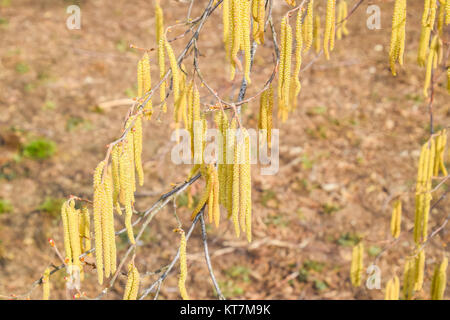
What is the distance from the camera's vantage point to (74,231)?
1390 millimetres

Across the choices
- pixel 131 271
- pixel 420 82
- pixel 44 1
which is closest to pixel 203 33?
pixel 44 1

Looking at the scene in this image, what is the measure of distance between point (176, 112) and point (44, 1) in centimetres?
572

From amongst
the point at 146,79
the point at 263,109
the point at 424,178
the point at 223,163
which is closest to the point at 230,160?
the point at 223,163

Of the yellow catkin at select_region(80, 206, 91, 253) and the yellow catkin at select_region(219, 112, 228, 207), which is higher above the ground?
the yellow catkin at select_region(219, 112, 228, 207)

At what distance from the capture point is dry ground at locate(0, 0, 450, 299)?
3387 millimetres

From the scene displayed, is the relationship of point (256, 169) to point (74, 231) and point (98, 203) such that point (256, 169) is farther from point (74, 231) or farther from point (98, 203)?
point (98, 203)

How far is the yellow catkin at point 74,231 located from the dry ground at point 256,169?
3.20 ft

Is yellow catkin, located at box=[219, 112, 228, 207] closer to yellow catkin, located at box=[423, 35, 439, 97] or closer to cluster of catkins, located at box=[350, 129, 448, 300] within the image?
cluster of catkins, located at box=[350, 129, 448, 300]

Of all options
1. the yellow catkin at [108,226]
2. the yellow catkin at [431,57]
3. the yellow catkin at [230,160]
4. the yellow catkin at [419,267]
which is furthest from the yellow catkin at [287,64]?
the yellow catkin at [419,267]

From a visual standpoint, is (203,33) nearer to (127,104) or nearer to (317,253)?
(127,104)

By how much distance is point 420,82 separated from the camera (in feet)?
17.1

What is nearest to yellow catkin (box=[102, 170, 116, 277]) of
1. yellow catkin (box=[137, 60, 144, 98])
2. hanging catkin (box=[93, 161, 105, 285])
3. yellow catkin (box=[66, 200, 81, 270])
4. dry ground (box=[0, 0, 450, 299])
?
hanging catkin (box=[93, 161, 105, 285])

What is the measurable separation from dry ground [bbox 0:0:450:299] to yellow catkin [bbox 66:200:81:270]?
98 centimetres

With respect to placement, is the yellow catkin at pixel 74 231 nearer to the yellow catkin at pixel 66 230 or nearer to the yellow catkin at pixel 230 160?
the yellow catkin at pixel 66 230
